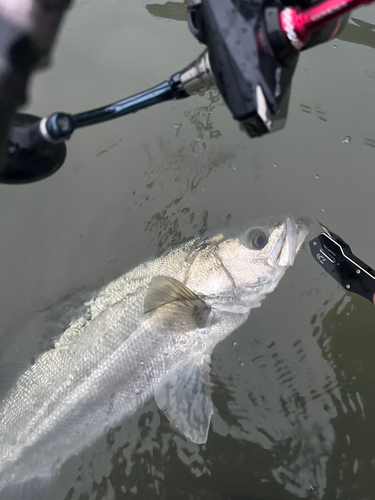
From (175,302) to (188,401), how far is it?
67cm

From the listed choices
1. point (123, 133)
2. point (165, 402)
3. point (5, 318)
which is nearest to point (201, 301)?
point (165, 402)

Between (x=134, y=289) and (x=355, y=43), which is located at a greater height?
(x=355, y=43)

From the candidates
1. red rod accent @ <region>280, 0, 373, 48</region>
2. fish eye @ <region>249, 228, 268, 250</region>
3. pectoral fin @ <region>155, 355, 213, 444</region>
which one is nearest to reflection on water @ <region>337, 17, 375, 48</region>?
fish eye @ <region>249, 228, 268, 250</region>

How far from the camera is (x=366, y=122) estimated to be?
309 centimetres

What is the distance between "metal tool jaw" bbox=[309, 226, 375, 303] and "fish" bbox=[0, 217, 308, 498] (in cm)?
14

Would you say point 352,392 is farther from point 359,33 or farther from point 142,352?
point 359,33

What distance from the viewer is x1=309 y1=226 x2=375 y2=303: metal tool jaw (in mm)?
2139

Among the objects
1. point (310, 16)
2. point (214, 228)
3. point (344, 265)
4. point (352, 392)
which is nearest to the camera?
point (310, 16)

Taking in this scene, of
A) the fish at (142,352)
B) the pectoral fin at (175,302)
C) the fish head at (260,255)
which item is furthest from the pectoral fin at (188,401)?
the fish head at (260,255)

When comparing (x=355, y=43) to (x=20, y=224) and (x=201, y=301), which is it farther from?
(x=20, y=224)

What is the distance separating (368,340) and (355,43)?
2.58 m

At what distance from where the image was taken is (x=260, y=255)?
2.32 m

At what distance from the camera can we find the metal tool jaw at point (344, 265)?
2139mm

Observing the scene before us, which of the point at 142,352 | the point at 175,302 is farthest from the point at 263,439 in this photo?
the point at 175,302
